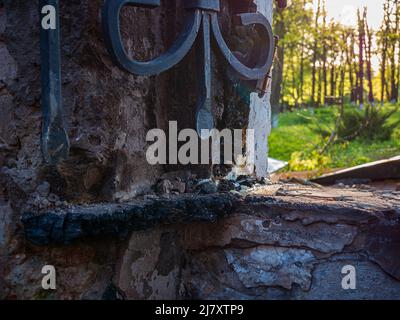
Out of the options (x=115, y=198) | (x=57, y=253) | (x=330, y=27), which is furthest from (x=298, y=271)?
(x=330, y=27)

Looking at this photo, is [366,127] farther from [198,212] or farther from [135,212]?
[135,212]

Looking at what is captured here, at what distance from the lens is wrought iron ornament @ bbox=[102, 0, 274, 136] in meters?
1.44

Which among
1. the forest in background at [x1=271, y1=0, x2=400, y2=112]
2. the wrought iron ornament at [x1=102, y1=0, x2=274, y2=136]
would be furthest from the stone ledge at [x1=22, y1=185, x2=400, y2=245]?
the forest in background at [x1=271, y1=0, x2=400, y2=112]

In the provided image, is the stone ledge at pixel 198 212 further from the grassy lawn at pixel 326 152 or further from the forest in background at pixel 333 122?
the grassy lawn at pixel 326 152

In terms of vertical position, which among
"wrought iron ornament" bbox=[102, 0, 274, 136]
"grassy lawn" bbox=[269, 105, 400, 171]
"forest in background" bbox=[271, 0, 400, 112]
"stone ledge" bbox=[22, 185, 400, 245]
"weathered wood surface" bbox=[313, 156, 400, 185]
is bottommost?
"grassy lawn" bbox=[269, 105, 400, 171]

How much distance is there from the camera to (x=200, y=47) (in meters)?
1.74

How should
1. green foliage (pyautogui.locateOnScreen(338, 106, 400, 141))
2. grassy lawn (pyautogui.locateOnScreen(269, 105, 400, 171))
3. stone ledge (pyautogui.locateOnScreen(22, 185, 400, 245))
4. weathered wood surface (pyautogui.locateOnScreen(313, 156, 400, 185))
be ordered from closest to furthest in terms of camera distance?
1. stone ledge (pyautogui.locateOnScreen(22, 185, 400, 245))
2. weathered wood surface (pyautogui.locateOnScreen(313, 156, 400, 185))
3. grassy lawn (pyautogui.locateOnScreen(269, 105, 400, 171))
4. green foliage (pyautogui.locateOnScreen(338, 106, 400, 141))

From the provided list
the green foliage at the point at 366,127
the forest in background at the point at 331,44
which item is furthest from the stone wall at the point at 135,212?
the green foliage at the point at 366,127

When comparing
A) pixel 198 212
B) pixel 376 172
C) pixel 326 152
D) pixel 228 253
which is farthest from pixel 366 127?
pixel 198 212

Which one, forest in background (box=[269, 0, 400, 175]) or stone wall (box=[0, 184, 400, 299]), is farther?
forest in background (box=[269, 0, 400, 175])

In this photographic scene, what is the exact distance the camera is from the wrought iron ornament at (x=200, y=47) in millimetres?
1441

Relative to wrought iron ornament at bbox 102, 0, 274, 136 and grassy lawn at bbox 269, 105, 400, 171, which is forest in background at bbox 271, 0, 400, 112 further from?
wrought iron ornament at bbox 102, 0, 274, 136

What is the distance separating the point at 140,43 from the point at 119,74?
0.17m

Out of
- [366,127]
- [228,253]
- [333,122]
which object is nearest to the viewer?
[228,253]
